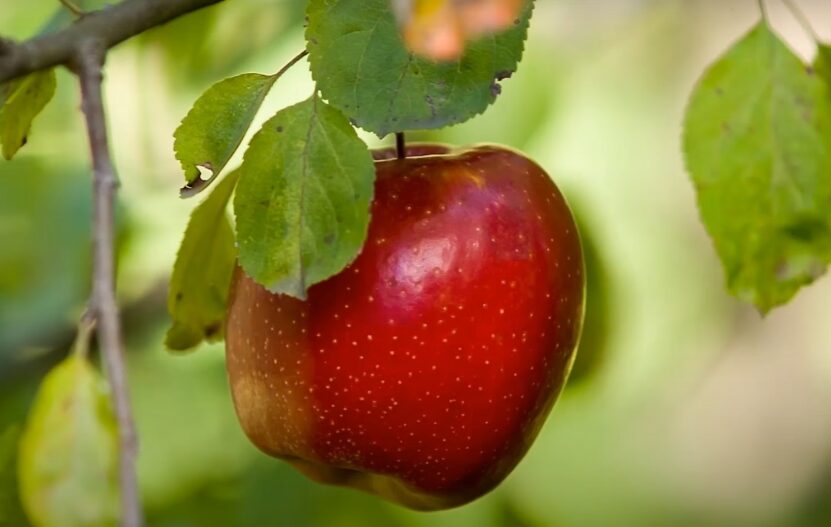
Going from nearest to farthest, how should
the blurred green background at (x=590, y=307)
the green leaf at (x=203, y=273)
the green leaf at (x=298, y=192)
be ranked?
the green leaf at (x=298, y=192), the green leaf at (x=203, y=273), the blurred green background at (x=590, y=307)

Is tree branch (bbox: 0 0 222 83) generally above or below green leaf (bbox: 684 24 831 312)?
above

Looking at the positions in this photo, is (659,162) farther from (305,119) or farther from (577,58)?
(305,119)

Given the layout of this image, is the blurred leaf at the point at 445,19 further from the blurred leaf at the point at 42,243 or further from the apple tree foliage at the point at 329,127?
the blurred leaf at the point at 42,243

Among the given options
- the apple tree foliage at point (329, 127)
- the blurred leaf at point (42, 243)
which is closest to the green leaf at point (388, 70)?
the apple tree foliage at point (329, 127)

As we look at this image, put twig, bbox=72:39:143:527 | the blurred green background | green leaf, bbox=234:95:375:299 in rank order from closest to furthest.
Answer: twig, bbox=72:39:143:527 → green leaf, bbox=234:95:375:299 → the blurred green background

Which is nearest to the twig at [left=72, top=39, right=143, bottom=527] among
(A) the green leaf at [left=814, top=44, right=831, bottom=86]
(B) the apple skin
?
(B) the apple skin

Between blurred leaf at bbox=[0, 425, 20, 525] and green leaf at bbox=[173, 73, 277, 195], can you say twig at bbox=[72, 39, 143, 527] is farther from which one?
blurred leaf at bbox=[0, 425, 20, 525]
